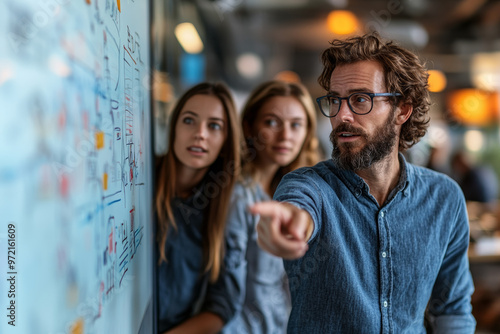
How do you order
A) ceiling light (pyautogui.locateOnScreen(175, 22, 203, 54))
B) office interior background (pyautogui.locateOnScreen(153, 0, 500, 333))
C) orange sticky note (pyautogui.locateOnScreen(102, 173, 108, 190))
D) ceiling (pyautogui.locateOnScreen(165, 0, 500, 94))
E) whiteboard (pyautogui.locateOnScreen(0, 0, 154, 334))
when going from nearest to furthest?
whiteboard (pyautogui.locateOnScreen(0, 0, 154, 334)) → orange sticky note (pyautogui.locateOnScreen(102, 173, 108, 190)) → ceiling light (pyautogui.locateOnScreen(175, 22, 203, 54)) → office interior background (pyautogui.locateOnScreen(153, 0, 500, 333)) → ceiling (pyautogui.locateOnScreen(165, 0, 500, 94))

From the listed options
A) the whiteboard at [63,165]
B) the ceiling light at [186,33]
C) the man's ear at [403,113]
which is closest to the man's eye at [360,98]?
the man's ear at [403,113]

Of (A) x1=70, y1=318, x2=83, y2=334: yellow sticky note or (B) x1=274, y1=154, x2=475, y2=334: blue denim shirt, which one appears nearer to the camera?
(A) x1=70, y1=318, x2=83, y2=334: yellow sticky note

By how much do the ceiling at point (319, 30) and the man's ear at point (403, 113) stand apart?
338 centimetres

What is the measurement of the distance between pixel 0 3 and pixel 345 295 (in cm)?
86

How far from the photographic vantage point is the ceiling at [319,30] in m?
5.04

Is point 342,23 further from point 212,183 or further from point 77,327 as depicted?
Result: point 77,327

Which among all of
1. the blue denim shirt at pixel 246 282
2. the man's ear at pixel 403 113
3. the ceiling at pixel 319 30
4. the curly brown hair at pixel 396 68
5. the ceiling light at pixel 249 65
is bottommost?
the blue denim shirt at pixel 246 282

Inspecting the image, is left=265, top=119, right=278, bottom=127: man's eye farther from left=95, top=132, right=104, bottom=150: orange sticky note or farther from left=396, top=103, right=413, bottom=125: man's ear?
left=95, top=132, right=104, bottom=150: orange sticky note

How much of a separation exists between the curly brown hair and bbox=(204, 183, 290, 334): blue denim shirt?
581 millimetres

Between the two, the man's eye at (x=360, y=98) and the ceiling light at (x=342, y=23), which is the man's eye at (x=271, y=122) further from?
the ceiling light at (x=342, y=23)

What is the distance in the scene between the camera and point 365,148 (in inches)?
38.5

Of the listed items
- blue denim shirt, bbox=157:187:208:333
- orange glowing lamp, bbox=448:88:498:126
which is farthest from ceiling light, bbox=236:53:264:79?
blue denim shirt, bbox=157:187:208:333

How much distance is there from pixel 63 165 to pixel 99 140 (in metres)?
0.16

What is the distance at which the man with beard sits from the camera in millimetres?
985
